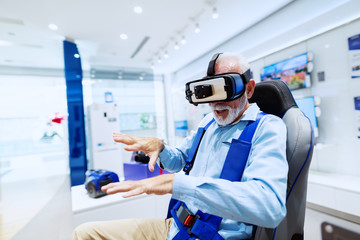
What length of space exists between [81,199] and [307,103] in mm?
3059

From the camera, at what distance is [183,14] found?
3.34 m

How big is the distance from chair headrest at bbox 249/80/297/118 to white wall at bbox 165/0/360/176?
2.24 meters

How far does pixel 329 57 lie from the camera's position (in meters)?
2.70

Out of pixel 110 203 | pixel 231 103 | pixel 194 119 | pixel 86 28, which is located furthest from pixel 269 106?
pixel 194 119

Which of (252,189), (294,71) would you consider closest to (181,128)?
(294,71)

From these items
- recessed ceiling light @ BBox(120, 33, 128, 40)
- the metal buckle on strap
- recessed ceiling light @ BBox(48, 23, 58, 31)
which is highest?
recessed ceiling light @ BBox(120, 33, 128, 40)

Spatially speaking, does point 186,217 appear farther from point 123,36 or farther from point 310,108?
point 123,36

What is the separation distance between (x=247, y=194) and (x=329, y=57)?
3.00m

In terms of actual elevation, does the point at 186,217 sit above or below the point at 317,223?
above

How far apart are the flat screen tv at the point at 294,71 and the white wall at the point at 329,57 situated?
0.11 m

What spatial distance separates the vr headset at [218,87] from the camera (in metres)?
0.80

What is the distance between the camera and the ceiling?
3.01 metres

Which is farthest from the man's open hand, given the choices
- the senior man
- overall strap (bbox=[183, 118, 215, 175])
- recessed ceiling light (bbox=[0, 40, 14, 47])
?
recessed ceiling light (bbox=[0, 40, 14, 47])

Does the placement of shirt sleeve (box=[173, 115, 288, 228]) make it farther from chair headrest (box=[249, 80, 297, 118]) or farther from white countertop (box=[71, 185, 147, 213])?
white countertop (box=[71, 185, 147, 213])
